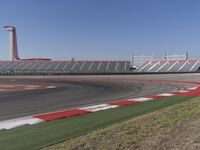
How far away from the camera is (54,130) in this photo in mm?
6219

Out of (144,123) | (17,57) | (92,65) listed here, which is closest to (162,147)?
(144,123)

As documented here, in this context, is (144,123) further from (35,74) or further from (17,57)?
(17,57)

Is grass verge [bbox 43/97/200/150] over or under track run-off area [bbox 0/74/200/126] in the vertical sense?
over

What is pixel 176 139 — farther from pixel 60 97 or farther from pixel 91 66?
pixel 91 66

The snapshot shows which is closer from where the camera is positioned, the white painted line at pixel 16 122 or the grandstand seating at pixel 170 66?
the white painted line at pixel 16 122

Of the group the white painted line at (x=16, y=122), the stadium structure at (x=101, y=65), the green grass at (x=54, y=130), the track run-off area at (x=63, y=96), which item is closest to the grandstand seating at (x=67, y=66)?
the stadium structure at (x=101, y=65)

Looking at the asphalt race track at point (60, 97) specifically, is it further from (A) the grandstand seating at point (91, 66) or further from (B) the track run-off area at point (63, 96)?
(A) the grandstand seating at point (91, 66)

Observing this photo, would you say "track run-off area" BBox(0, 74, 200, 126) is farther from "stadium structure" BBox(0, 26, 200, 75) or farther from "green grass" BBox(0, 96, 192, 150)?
"stadium structure" BBox(0, 26, 200, 75)

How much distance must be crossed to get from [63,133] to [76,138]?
Result: 23.7 inches

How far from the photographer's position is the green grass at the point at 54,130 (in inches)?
203

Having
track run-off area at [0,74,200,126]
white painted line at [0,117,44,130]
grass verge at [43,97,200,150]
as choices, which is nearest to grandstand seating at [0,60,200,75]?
track run-off area at [0,74,200,126]

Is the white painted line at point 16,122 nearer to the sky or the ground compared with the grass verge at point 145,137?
nearer to the ground

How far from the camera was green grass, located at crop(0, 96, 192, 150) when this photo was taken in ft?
16.9

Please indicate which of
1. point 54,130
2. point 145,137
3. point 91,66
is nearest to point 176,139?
point 145,137
